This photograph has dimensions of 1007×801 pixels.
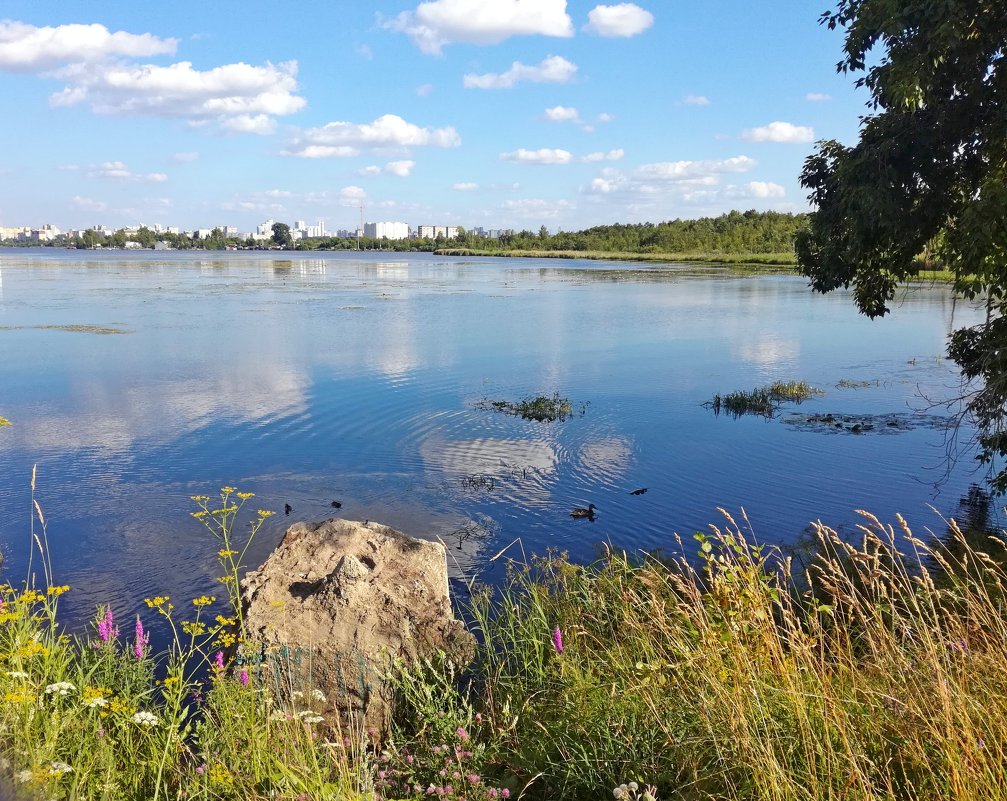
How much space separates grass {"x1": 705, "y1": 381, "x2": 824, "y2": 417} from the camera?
19484mm

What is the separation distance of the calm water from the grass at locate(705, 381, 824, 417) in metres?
0.67

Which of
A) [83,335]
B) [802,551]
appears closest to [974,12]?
[802,551]

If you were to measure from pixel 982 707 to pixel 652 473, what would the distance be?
34.9 ft

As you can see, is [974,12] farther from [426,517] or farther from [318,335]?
[318,335]

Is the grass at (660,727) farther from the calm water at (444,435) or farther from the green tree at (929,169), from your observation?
the green tree at (929,169)

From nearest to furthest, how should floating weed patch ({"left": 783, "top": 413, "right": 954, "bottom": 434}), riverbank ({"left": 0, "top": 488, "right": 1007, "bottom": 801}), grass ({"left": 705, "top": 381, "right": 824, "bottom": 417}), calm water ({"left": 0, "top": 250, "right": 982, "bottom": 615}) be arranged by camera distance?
riverbank ({"left": 0, "top": 488, "right": 1007, "bottom": 801})
calm water ({"left": 0, "top": 250, "right": 982, "bottom": 615})
floating weed patch ({"left": 783, "top": 413, "right": 954, "bottom": 434})
grass ({"left": 705, "top": 381, "right": 824, "bottom": 417})

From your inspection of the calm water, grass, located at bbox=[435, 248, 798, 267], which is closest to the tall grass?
the calm water

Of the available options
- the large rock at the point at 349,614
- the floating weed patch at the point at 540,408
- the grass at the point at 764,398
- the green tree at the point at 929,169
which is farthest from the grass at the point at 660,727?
the grass at the point at 764,398

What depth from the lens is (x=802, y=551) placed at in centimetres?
1011

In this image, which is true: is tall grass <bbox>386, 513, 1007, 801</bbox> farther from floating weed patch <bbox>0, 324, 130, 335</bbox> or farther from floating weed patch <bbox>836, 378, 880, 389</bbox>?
floating weed patch <bbox>0, 324, 130, 335</bbox>

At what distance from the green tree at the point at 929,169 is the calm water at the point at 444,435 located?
2.74 metres

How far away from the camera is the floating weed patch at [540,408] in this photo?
18317mm

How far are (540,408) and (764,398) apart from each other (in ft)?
20.2

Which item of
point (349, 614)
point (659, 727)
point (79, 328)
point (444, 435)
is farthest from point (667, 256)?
point (659, 727)
